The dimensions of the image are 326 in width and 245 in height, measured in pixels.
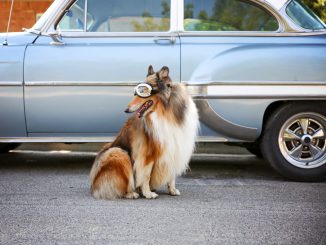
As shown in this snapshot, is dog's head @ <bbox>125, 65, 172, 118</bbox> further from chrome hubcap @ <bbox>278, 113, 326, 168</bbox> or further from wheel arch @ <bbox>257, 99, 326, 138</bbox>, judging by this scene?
chrome hubcap @ <bbox>278, 113, 326, 168</bbox>

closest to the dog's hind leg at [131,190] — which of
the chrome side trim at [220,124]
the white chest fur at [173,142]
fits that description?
the white chest fur at [173,142]

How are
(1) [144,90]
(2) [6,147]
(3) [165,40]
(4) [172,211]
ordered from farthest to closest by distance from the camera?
(2) [6,147] → (3) [165,40] → (1) [144,90] → (4) [172,211]

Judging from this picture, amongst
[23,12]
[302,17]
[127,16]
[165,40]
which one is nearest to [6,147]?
[127,16]

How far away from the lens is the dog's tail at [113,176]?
4.75 metres

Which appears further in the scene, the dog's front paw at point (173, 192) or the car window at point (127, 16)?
the car window at point (127, 16)

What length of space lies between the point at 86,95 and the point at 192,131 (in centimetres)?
136

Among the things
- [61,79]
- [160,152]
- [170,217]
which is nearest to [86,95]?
[61,79]

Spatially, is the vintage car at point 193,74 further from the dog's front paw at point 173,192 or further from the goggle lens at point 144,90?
the goggle lens at point 144,90

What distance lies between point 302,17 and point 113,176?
2.86 m

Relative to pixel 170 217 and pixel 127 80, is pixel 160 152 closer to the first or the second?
pixel 170 217

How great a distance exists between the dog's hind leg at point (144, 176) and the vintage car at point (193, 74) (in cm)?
110

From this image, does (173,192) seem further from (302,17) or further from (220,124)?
(302,17)

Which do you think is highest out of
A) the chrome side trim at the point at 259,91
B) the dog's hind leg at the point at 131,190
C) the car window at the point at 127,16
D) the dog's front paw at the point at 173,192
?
the car window at the point at 127,16

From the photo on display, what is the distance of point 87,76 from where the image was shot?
5.76m
